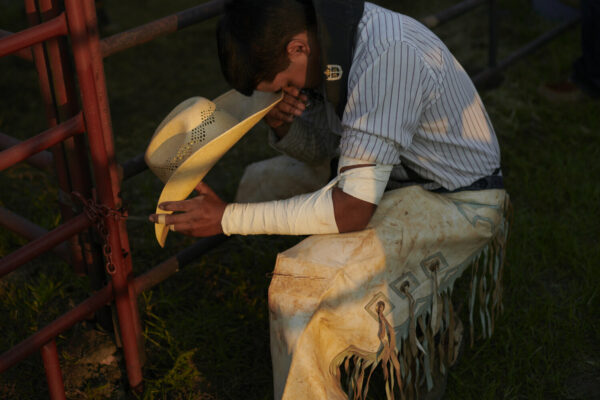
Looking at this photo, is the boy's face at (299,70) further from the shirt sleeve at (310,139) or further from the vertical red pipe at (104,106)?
the vertical red pipe at (104,106)

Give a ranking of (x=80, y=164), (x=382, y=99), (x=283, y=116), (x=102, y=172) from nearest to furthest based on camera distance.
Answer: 1. (x=382, y=99)
2. (x=102, y=172)
3. (x=80, y=164)
4. (x=283, y=116)

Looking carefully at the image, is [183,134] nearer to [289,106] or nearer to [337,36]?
[289,106]

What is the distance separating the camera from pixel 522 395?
235 centimetres

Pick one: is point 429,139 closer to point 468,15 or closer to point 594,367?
point 594,367

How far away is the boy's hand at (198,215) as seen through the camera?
195 centimetres

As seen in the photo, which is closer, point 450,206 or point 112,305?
point 450,206

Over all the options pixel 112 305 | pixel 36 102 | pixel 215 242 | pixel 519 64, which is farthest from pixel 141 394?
pixel 519 64

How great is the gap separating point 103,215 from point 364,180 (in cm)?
75

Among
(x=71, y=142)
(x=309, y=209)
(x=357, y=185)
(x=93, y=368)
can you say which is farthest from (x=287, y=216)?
(x=93, y=368)

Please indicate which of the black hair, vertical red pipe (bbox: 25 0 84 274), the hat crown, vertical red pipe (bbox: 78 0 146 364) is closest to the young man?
the black hair

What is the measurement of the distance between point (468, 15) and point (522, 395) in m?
3.98

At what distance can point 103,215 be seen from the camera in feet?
6.57

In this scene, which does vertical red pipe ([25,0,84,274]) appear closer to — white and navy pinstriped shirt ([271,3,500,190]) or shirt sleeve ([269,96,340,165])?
shirt sleeve ([269,96,340,165])

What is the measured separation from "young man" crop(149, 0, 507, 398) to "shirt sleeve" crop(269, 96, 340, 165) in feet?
0.78
